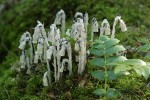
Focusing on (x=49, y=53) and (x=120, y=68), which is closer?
(x=120, y=68)

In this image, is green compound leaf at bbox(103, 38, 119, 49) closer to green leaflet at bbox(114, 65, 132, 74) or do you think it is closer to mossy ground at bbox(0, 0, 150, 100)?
green leaflet at bbox(114, 65, 132, 74)

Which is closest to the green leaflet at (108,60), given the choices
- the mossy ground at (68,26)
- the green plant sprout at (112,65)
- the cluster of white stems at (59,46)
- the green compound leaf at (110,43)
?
the green plant sprout at (112,65)

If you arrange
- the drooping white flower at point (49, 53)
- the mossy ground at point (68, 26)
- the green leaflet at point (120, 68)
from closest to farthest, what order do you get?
1. the green leaflet at point (120, 68)
2. the drooping white flower at point (49, 53)
3. the mossy ground at point (68, 26)

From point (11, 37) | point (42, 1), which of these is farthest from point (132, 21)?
point (11, 37)

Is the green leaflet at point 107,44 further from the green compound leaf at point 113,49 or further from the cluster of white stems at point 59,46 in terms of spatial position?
the cluster of white stems at point 59,46

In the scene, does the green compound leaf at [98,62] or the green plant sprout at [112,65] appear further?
the green compound leaf at [98,62]

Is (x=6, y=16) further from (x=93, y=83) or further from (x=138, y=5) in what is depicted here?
(x=93, y=83)

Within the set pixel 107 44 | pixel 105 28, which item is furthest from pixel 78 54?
pixel 107 44

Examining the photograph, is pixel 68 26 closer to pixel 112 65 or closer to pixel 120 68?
pixel 112 65

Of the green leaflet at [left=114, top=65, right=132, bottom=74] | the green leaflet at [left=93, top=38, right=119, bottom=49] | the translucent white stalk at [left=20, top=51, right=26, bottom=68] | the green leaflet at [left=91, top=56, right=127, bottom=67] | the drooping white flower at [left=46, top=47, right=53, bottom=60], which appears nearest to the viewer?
the green leaflet at [left=114, top=65, right=132, bottom=74]

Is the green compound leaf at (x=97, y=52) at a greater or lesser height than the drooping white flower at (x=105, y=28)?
lesser

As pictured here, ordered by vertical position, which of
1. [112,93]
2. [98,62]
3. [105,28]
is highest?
[105,28]

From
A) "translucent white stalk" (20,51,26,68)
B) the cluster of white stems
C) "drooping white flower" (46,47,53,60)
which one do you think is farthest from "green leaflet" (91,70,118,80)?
"translucent white stalk" (20,51,26,68)
